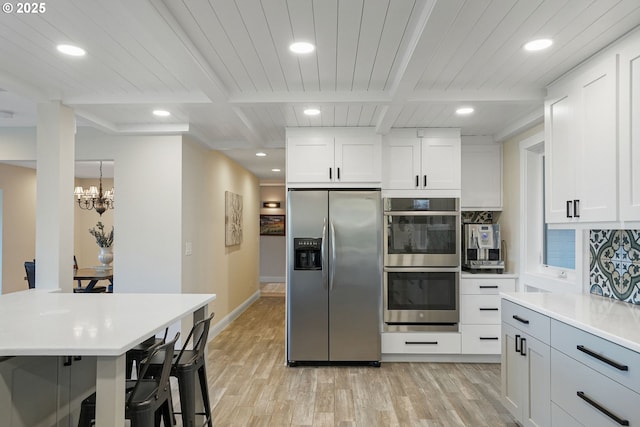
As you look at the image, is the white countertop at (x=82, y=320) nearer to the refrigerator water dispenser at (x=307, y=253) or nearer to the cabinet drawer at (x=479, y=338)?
the refrigerator water dispenser at (x=307, y=253)

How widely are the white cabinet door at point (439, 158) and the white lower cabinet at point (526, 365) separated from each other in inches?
61.8

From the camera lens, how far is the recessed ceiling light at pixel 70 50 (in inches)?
89.4

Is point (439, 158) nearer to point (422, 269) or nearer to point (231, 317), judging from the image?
point (422, 269)

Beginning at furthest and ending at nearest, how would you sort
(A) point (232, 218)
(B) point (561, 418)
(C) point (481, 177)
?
(A) point (232, 218), (C) point (481, 177), (B) point (561, 418)

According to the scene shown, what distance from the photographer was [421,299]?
3.99 m

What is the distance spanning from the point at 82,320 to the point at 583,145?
2.90 meters

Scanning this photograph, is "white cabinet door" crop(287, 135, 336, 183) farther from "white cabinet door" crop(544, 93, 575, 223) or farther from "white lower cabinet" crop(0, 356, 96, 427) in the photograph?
"white lower cabinet" crop(0, 356, 96, 427)

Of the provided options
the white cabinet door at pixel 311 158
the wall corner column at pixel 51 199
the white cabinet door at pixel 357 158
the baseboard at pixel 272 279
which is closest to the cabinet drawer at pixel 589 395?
the white cabinet door at pixel 357 158

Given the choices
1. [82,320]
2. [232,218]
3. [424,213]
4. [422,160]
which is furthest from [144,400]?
[232,218]

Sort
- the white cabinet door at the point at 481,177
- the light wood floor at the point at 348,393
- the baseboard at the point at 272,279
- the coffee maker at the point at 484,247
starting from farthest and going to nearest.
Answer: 1. the baseboard at the point at 272,279
2. the white cabinet door at the point at 481,177
3. the coffee maker at the point at 484,247
4. the light wood floor at the point at 348,393

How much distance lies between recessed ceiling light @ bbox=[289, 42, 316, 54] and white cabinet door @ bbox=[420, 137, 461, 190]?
6.81 ft

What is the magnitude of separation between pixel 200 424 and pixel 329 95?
236 centimetres

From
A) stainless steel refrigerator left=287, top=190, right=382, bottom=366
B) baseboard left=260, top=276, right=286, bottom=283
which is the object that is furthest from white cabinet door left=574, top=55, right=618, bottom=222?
baseboard left=260, top=276, right=286, bottom=283

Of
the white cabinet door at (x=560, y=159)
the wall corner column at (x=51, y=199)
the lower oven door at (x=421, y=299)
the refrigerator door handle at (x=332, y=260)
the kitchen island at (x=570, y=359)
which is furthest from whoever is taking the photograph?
the lower oven door at (x=421, y=299)
